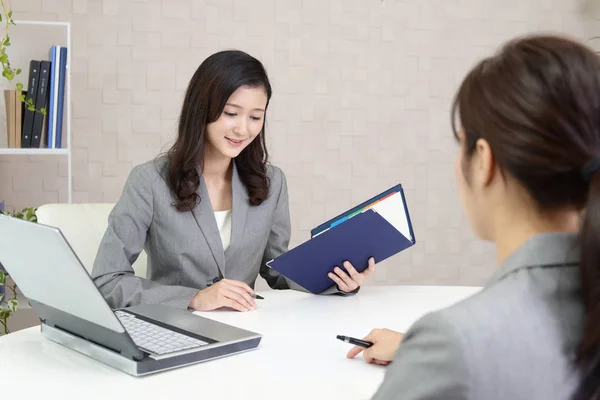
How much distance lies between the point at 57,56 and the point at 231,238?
3.96 feet

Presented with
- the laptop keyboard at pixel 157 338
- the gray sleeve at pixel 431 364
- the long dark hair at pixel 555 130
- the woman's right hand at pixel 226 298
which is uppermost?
the long dark hair at pixel 555 130

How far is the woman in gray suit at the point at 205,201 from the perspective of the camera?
7.00 feet

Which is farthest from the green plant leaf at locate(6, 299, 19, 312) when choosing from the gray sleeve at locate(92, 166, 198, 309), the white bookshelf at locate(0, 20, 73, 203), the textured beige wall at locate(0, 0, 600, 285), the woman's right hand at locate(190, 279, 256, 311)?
the woman's right hand at locate(190, 279, 256, 311)

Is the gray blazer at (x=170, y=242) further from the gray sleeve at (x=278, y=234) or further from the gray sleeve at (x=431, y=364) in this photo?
the gray sleeve at (x=431, y=364)

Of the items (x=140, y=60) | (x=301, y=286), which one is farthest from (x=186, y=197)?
(x=140, y=60)

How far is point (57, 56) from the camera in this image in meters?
2.91

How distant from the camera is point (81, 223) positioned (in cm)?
226

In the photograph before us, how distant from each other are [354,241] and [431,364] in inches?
43.4

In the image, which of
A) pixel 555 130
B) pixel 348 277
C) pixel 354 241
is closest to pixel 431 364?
pixel 555 130

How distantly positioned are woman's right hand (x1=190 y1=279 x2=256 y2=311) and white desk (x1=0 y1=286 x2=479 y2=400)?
3 centimetres

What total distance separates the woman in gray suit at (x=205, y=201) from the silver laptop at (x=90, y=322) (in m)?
0.49

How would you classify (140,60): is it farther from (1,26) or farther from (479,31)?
(479,31)

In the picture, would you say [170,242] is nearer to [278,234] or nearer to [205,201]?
[205,201]

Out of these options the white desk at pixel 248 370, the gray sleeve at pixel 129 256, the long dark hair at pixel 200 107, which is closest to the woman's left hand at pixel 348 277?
the white desk at pixel 248 370
